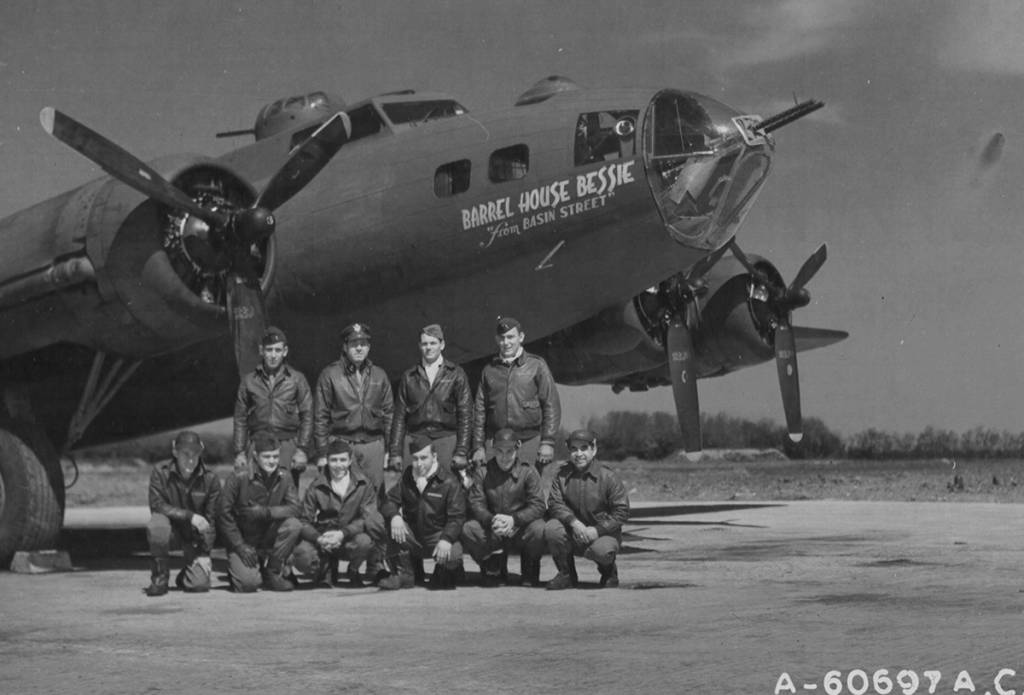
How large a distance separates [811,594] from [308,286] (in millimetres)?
6646

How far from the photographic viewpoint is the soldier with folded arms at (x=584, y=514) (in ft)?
32.0

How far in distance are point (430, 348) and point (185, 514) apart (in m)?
2.45

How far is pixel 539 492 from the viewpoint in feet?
32.8

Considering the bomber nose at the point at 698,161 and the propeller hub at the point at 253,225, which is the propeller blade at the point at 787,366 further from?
the propeller hub at the point at 253,225

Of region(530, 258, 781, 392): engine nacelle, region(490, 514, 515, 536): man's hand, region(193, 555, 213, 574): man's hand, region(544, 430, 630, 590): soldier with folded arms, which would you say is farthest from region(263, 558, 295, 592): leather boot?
region(530, 258, 781, 392): engine nacelle

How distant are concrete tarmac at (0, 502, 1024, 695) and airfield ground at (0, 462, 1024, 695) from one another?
18mm

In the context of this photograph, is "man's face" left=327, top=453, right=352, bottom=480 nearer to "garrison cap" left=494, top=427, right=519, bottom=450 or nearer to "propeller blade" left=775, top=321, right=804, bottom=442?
"garrison cap" left=494, top=427, right=519, bottom=450

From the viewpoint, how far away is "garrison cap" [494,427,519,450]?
403 inches

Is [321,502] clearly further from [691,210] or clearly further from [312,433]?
[691,210]

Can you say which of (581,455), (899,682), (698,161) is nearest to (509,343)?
(581,455)

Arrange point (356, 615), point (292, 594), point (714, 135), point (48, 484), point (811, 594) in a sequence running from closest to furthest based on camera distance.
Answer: point (356, 615) < point (811, 594) < point (292, 594) < point (714, 135) < point (48, 484)

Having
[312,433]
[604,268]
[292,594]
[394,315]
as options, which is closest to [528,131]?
[604,268]

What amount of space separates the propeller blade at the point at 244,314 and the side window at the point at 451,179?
208cm

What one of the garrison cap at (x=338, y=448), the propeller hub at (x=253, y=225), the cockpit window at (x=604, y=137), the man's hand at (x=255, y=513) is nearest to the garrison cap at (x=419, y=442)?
the garrison cap at (x=338, y=448)
